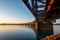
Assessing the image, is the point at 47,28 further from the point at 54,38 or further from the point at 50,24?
the point at 54,38

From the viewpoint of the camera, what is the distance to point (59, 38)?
8.92 meters

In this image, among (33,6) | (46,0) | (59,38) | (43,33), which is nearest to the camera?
(59,38)

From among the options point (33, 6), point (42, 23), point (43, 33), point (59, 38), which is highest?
point (33, 6)

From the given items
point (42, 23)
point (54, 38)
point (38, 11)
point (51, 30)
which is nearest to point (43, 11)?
point (38, 11)

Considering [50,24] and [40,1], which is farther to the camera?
[50,24]

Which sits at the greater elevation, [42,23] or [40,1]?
[40,1]

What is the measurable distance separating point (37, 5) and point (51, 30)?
17.5 meters

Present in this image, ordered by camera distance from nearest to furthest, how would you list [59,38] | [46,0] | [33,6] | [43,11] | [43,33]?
[59,38] < [46,0] < [33,6] < [43,11] < [43,33]

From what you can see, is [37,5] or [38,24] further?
[38,24]

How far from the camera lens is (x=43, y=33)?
105ft

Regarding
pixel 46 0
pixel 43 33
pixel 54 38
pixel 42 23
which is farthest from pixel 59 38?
pixel 43 33

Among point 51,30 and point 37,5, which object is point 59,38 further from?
point 51,30

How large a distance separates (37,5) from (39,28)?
16.0 metres

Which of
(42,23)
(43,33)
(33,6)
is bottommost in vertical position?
(43,33)
